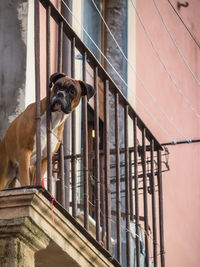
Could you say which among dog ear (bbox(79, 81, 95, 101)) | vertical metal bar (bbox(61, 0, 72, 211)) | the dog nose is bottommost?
the dog nose

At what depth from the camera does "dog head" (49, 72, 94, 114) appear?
31.3 ft

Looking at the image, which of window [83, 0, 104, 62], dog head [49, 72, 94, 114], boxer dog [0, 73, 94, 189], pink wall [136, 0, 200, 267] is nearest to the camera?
dog head [49, 72, 94, 114]

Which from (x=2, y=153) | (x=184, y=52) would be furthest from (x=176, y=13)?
(x=2, y=153)

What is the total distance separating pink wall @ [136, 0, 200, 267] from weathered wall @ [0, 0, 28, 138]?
4363 millimetres

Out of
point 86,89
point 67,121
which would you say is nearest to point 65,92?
point 86,89

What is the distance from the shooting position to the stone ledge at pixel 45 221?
340 inches

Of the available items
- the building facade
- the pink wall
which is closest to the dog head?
the building facade

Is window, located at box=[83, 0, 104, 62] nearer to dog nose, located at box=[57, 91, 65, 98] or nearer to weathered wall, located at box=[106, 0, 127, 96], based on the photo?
weathered wall, located at box=[106, 0, 127, 96]

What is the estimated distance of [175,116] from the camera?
56.6 ft

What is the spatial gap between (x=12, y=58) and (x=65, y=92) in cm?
180

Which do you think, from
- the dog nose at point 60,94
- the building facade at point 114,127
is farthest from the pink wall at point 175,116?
the dog nose at point 60,94

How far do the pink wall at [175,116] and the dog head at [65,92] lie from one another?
19.0ft

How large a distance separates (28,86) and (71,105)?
1696mm

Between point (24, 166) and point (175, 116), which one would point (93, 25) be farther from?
point (24, 166)
